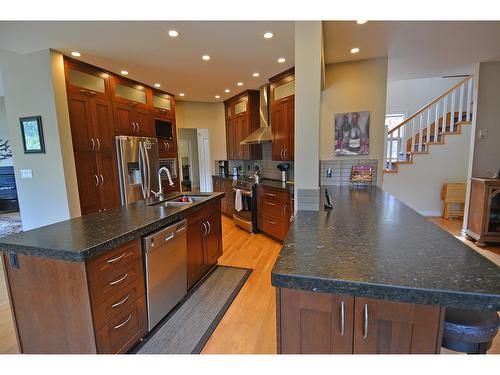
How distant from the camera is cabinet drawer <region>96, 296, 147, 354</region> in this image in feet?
4.53

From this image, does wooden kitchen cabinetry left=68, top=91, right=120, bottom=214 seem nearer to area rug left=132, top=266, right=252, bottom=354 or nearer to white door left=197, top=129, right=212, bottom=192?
area rug left=132, top=266, right=252, bottom=354

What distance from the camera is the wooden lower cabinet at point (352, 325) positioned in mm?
806

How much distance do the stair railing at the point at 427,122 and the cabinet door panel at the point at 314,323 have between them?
175 inches

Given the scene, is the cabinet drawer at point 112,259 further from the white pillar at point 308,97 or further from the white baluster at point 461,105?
the white baluster at point 461,105

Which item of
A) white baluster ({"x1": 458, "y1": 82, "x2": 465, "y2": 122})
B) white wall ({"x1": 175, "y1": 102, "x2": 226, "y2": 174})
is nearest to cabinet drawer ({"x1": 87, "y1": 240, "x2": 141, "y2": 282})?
white wall ({"x1": 175, "y1": 102, "x2": 226, "y2": 174})

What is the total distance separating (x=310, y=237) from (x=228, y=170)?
4.77m

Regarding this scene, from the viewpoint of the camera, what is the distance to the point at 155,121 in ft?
15.1

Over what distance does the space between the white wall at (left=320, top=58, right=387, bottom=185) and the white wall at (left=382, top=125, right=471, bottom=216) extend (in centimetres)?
222

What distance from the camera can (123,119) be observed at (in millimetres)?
3775

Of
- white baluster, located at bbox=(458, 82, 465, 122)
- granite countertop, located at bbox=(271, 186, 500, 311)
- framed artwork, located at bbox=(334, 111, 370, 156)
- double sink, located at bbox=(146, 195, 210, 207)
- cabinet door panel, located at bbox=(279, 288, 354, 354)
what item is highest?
white baluster, located at bbox=(458, 82, 465, 122)

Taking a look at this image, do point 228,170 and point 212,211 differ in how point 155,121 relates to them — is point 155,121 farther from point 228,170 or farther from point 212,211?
point 212,211

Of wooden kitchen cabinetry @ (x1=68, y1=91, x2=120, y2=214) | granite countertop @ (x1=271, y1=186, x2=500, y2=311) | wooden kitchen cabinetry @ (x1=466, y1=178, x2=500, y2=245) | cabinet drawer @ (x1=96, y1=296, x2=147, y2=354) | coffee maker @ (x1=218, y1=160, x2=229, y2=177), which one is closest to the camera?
granite countertop @ (x1=271, y1=186, x2=500, y2=311)

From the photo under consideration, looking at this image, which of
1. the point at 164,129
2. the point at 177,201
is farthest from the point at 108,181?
the point at 164,129

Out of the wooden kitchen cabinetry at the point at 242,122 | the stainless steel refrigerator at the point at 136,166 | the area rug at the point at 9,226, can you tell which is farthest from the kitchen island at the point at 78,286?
the area rug at the point at 9,226
